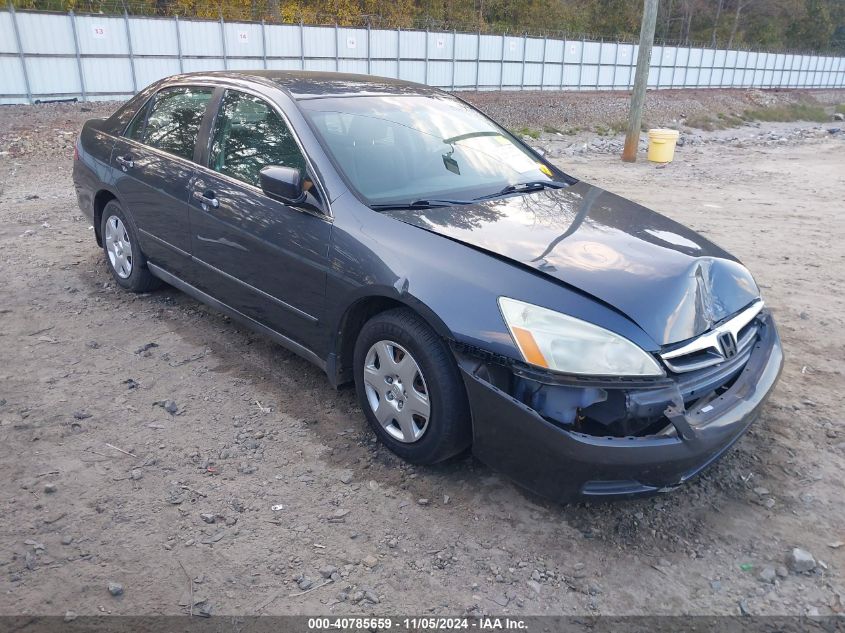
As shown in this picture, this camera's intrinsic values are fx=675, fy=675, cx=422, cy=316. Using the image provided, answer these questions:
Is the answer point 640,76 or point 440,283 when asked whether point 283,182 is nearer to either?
point 440,283

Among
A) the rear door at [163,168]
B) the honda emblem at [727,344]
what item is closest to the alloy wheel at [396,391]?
the honda emblem at [727,344]

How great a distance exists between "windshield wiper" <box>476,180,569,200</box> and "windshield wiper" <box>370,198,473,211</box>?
0.21 m

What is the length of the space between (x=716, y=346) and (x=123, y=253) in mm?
4356

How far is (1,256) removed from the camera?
618cm

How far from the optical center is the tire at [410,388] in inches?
115

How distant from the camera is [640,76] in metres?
15.3

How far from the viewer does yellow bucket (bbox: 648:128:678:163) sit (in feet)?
48.9

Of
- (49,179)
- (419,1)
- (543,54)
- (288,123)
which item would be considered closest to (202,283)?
(288,123)

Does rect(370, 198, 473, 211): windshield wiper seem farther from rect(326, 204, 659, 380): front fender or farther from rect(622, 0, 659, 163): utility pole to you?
rect(622, 0, 659, 163): utility pole

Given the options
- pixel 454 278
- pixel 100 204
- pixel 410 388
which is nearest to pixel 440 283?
pixel 454 278

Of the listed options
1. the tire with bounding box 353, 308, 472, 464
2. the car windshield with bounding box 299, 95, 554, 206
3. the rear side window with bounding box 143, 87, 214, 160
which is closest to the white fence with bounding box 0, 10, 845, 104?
the rear side window with bounding box 143, 87, 214, 160

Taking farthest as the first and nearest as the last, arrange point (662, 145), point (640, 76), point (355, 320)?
1. point (640, 76)
2. point (662, 145)
3. point (355, 320)

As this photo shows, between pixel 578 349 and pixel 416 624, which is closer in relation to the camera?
pixel 416 624

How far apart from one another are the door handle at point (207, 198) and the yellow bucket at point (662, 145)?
1294 cm
